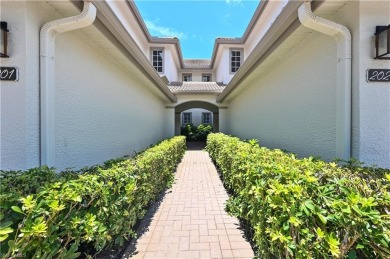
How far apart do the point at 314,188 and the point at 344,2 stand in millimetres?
3047

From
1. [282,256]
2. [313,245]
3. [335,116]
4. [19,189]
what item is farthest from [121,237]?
[335,116]

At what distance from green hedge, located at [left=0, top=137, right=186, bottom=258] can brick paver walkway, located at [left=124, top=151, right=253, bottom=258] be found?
0.56m

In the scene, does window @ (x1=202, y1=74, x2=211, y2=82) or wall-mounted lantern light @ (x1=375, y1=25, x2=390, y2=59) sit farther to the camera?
window @ (x1=202, y1=74, x2=211, y2=82)

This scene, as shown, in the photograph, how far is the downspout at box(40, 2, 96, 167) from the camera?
313 cm

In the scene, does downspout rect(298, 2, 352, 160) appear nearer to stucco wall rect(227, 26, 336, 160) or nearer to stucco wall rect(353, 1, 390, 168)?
stucco wall rect(353, 1, 390, 168)

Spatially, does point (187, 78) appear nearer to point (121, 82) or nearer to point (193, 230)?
point (121, 82)

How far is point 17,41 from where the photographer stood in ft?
9.50

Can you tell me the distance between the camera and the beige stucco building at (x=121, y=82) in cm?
296

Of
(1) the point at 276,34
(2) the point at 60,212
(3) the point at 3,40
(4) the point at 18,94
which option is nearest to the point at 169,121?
(1) the point at 276,34

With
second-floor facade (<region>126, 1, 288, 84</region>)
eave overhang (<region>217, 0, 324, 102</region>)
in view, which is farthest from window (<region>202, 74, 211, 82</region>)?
eave overhang (<region>217, 0, 324, 102</region>)

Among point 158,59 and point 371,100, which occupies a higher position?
point 158,59

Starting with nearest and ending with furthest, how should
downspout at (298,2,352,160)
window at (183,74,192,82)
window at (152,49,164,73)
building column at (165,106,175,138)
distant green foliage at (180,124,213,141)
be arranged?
1. downspout at (298,2,352,160)
2. building column at (165,106,175,138)
3. window at (152,49,164,73)
4. distant green foliage at (180,124,213,141)
5. window at (183,74,192,82)

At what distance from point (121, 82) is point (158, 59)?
1151 centimetres

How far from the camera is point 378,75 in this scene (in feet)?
10.1
